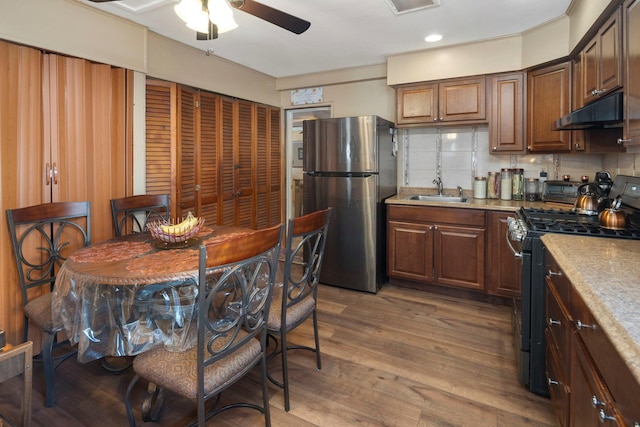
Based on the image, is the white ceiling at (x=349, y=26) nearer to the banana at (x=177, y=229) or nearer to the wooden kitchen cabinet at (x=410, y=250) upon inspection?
the banana at (x=177, y=229)

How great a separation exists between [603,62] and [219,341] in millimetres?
2519

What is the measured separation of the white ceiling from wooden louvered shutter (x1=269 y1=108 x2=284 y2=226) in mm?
840

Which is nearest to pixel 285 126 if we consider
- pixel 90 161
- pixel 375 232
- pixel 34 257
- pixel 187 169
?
pixel 187 169

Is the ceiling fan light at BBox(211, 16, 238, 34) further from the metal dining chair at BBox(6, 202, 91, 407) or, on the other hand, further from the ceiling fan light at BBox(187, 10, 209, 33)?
the metal dining chair at BBox(6, 202, 91, 407)

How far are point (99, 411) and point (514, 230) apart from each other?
2448 millimetres

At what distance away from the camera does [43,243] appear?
2.28 meters

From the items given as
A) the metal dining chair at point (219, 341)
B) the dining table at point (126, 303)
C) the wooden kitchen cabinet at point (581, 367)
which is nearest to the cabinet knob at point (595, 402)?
the wooden kitchen cabinet at point (581, 367)

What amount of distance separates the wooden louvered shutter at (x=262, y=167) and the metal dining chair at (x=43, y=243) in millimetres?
1960

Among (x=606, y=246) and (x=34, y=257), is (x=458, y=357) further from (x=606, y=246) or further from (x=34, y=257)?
(x=34, y=257)

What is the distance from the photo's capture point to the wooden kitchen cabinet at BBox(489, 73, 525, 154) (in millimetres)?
3070

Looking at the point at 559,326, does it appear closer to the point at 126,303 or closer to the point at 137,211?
the point at 126,303

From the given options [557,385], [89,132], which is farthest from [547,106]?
[89,132]

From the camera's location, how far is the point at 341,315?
2.95m

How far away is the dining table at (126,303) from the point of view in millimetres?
1525
